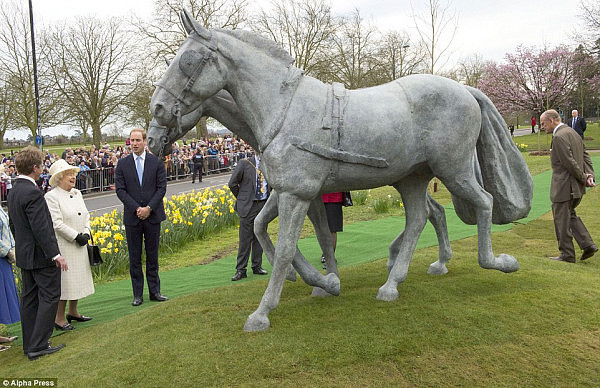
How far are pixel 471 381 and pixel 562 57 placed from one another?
34594mm

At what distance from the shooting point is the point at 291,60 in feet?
11.8

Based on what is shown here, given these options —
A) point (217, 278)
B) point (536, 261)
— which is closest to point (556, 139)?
point (536, 261)

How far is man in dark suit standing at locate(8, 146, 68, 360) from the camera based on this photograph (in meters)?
3.96

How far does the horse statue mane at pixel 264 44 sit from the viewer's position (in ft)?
11.5

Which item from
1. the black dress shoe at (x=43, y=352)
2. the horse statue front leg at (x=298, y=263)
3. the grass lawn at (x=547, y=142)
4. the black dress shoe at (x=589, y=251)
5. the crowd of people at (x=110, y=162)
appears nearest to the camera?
the horse statue front leg at (x=298, y=263)

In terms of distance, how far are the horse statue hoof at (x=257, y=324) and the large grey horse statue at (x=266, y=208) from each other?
49 cm

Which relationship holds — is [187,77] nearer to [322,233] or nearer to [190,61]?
[190,61]

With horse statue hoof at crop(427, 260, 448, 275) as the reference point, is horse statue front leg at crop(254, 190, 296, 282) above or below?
above

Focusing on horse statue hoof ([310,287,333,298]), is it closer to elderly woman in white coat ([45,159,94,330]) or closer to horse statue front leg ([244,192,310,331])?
horse statue front leg ([244,192,310,331])

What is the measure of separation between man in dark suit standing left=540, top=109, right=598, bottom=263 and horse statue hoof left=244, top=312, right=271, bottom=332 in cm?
439

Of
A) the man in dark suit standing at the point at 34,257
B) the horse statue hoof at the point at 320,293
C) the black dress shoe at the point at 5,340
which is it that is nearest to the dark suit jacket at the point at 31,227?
the man in dark suit standing at the point at 34,257

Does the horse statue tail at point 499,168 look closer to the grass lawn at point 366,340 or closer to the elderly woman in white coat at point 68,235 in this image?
the grass lawn at point 366,340

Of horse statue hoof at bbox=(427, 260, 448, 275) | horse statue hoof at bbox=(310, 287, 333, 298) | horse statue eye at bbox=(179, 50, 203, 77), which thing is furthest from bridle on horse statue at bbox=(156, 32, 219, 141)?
horse statue hoof at bbox=(427, 260, 448, 275)

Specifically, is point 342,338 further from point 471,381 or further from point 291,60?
point 291,60
